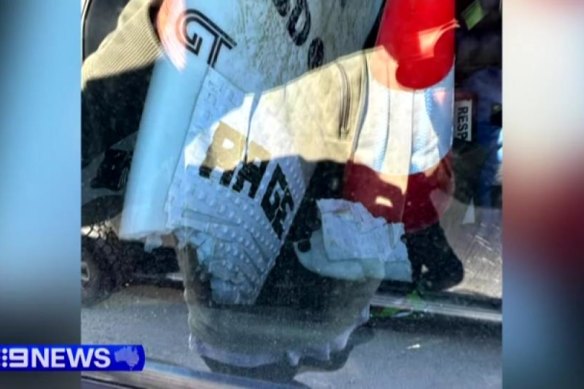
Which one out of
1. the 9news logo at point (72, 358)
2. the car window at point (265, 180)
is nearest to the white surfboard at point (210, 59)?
the car window at point (265, 180)

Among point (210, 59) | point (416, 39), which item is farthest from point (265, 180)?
point (416, 39)

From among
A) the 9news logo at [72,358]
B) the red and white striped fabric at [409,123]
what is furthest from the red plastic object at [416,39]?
the 9news logo at [72,358]

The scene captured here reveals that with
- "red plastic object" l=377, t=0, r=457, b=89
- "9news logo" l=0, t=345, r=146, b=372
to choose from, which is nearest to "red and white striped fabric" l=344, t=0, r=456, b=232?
"red plastic object" l=377, t=0, r=457, b=89

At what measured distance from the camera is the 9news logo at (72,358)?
4.45 ft

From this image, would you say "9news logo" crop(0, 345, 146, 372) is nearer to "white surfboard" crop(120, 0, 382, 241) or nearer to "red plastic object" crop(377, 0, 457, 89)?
"white surfboard" crop(120, 0, 382, 241)

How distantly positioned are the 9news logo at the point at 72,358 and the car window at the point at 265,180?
0.03 metres

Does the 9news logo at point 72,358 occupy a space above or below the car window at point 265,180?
below

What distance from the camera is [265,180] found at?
4.69 ft

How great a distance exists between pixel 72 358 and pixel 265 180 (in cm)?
45

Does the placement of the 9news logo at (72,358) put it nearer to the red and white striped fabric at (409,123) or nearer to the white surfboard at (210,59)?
the white surfboard at (210,59)

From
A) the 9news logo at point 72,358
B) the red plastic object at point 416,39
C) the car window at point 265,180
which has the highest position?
the red plastic object at point 416,39

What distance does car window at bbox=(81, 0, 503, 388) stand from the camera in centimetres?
136

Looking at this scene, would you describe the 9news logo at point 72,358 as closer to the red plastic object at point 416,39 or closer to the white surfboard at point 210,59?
the white surfboard at point 210,59

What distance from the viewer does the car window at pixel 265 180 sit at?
1.36 m
